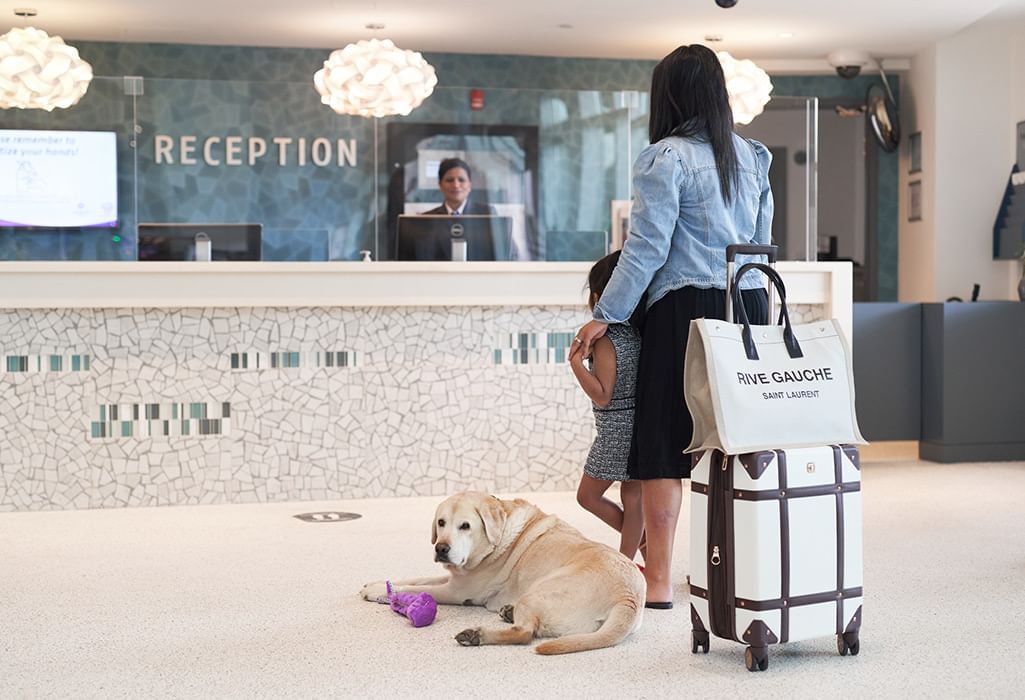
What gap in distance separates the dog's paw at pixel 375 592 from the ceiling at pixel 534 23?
14.4ft

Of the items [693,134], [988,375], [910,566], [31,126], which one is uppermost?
[31,126]

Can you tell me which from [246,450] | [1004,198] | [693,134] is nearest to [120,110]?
[246,450]

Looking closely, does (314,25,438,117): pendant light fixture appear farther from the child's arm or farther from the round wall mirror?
the round wall mirror

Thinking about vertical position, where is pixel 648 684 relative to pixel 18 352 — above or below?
below

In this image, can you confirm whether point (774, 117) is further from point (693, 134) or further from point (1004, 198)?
point (693, 134)

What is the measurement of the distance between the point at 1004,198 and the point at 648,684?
20.6 feet

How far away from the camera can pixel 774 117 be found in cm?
600

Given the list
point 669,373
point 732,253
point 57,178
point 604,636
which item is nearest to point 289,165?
point 57,178

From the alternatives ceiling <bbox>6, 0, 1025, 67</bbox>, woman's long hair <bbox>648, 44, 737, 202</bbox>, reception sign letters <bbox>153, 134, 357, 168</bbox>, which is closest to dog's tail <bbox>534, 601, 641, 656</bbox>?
woman's long hair <bbox>648, 44, 737, 202</bbox>

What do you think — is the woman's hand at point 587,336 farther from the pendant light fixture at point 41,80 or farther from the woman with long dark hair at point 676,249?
the pendant light fixture at point 41,80

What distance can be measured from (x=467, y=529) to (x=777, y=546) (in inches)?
29.8

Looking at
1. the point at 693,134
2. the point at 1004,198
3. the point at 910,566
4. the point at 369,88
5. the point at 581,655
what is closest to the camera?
the point at 581,655

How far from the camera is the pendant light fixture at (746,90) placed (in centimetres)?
627

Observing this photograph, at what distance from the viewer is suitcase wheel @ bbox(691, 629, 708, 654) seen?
2528 millimetres
